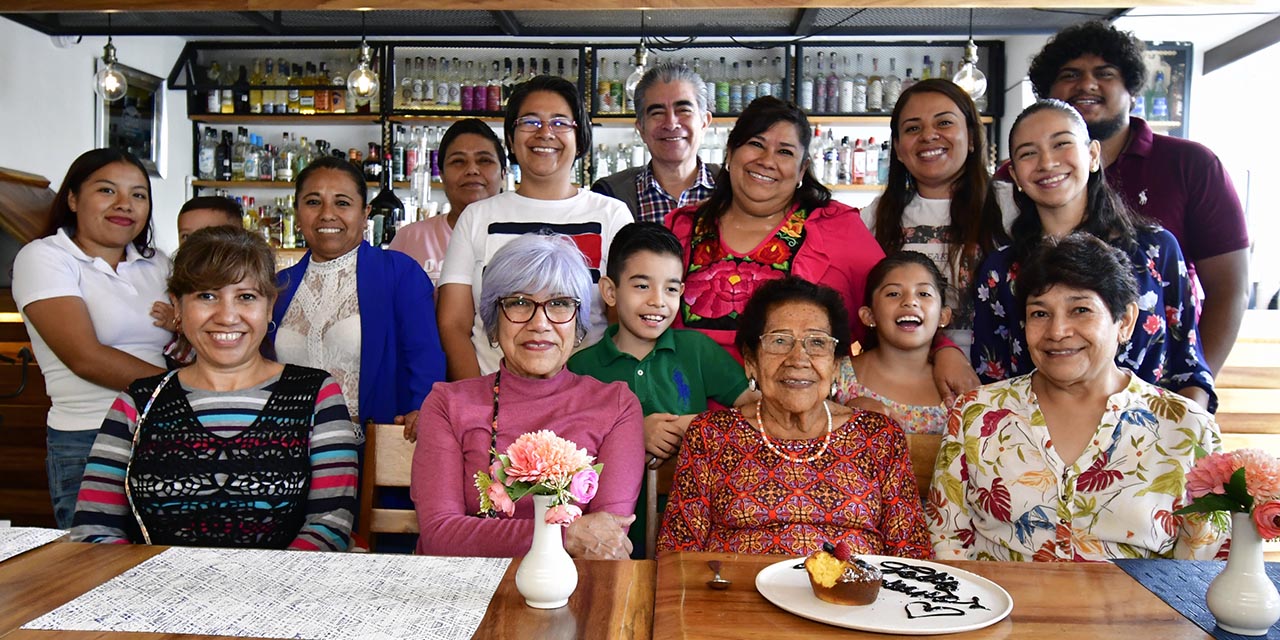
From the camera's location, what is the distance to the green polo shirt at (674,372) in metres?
2.47

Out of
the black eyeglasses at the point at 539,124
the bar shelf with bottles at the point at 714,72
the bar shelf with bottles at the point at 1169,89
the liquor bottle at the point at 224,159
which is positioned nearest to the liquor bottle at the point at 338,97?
the liquor bottle at the point at 224,159

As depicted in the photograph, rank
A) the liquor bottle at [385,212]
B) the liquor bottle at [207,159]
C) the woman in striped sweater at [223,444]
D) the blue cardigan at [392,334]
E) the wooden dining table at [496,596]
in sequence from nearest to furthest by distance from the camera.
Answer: the wooden dining table at [496,596], the woman in striped sweater at [223,444], the blue cardigan at [392,334], the liquor bottle at [385,212], the liquor bottle at [207,159]

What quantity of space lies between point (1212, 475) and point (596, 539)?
98 cm

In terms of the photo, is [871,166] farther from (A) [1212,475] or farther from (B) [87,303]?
(A) [1212,475]

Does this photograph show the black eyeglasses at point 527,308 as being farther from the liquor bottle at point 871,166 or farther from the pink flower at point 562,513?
the liquor bottle at point 871,166

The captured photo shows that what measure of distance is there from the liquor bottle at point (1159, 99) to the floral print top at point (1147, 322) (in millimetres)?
4323

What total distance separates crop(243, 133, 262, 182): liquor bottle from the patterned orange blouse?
5.78 m

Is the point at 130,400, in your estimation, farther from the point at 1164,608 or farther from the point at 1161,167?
the point at 1161,167

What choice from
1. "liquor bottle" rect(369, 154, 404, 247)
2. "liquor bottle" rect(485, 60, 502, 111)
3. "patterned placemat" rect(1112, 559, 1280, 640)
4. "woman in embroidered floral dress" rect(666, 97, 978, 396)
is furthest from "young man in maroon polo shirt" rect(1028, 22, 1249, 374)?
"liquor bottle" rect(485, 60, 502, 111)

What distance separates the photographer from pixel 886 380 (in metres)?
2.64

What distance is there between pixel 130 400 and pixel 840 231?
176 centimetres

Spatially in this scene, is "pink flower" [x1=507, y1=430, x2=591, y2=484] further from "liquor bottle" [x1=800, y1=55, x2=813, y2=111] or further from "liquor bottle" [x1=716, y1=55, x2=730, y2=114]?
"liquor bottle" [x1=800, y1=55, x2=813, y2=111]

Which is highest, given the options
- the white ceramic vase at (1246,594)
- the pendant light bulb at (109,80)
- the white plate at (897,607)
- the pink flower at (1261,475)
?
the pendant light bulb at (109,80)

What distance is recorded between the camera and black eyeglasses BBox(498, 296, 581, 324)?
214cm
